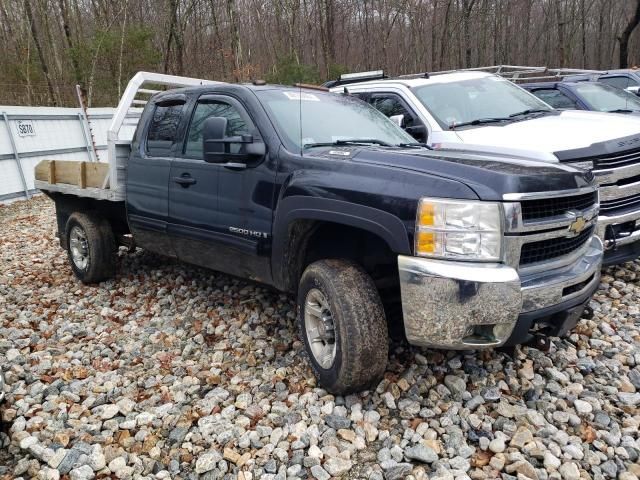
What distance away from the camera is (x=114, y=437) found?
3031 millimetres

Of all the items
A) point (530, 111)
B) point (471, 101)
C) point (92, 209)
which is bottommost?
point (92, 209)

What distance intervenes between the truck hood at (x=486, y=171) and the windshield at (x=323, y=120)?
464 millimetres

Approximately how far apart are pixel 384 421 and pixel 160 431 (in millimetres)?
1290

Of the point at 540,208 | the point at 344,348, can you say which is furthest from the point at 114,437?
the point at 540,208

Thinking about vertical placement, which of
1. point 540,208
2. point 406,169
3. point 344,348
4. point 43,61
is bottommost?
point 344,348

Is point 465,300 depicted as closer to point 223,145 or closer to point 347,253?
point 347,253

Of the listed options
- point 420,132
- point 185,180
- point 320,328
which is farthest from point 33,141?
point 320,328

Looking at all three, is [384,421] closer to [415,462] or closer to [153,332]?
[415,462]

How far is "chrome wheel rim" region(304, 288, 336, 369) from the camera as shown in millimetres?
3244

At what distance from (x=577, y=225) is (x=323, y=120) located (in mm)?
1951

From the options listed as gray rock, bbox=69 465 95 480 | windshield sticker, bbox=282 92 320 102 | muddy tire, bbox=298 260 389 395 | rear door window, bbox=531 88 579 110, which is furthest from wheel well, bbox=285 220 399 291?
rear door window, bbox=531 88 579 110

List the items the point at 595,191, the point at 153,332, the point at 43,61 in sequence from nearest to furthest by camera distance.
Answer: the point at 595,191, the point at 153,332, the point at 43,61

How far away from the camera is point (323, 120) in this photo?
13.3 ft

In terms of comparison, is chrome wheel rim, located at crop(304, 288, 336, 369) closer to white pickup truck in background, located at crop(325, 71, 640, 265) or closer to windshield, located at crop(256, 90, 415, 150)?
windshield, located at crop(256, 90, 415, 150)
